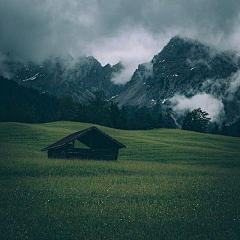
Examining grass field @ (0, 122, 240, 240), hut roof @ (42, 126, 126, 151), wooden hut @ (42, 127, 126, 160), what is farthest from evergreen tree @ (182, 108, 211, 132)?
grass field @ (0, 122, 240, 240)

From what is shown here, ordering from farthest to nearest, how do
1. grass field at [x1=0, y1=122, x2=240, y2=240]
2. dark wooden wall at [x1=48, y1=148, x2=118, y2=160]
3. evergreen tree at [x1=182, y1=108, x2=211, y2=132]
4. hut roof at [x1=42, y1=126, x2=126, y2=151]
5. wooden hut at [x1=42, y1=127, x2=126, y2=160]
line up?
1. evergreen tree at [x1=182, y1=108, x2=211, y2=132]
2. dark wooden wall at [x1=48, y1=148, x2=118, y2=160]
3. wooden hut at [x1=42, y1=127, x2=126, y2=160]
4. hut roof at [x1=42, y1=126, x2=126, y2=151]
5. grass field at [x1=0, y1=122, x2=240, y2=240]

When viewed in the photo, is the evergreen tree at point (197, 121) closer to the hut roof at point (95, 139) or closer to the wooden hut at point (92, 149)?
the hut roof at point (95, 139)

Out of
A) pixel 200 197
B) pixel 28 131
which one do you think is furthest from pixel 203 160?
pixel 28 131

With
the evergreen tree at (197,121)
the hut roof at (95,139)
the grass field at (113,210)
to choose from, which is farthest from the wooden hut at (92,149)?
the evergreen tree at (197,121)

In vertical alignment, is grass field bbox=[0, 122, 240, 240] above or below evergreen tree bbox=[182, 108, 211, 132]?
below

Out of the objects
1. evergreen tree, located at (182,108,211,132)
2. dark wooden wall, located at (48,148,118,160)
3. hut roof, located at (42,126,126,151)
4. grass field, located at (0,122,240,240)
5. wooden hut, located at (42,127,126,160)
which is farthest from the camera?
evergreen tree, located at (182,108,211,132)

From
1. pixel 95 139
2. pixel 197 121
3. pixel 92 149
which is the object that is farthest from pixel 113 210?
pixel 197 121

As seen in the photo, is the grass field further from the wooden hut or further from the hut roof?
the wooden hut

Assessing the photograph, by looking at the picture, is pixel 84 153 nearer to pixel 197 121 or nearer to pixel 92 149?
pixel 92 149

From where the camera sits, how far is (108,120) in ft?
422

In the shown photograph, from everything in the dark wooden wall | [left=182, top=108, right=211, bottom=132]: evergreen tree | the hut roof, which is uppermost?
[left=182, top=108, right=211, bottom=132]: evergreen tree

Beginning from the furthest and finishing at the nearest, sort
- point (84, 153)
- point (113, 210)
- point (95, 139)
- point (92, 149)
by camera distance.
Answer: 1. point (95, 139)
2. point (92, 149)
3. point (84, 153)
4. point (113, 210)

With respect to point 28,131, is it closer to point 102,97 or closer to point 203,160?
point 203,160

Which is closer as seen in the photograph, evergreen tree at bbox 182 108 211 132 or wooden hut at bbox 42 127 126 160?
wooden hut at bbox 42 127 126 160
